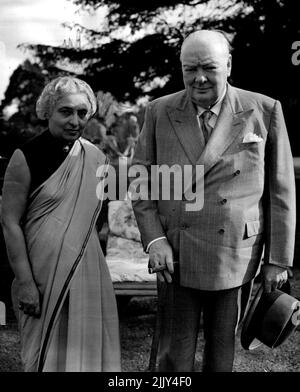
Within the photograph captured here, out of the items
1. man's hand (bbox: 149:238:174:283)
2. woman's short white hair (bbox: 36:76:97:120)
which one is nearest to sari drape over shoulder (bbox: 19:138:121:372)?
woman's short white hair (bbox: 36:76:97:120)

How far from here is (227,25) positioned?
427 centimetres

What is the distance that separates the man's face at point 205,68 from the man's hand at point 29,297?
966 millimetres

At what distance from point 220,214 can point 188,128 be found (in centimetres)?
35

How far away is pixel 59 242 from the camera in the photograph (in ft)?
7.75

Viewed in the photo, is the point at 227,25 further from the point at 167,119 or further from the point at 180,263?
the point at 180,263

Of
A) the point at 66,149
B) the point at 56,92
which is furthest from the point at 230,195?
the point at 56,92

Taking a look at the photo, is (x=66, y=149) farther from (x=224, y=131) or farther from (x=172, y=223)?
(x=224, y=131)

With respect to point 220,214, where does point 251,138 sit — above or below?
above

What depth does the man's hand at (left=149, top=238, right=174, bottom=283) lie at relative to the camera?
2.26m

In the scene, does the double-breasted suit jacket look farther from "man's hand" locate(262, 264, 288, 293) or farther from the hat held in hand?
the hat held in hand

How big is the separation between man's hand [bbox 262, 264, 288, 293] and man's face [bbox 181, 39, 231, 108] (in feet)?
2.23

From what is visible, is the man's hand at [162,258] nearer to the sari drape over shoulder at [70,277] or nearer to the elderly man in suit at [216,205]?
the elderly man in suit at [216,205]

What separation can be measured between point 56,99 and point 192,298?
95 cm

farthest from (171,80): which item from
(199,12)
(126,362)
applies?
(126,362)
